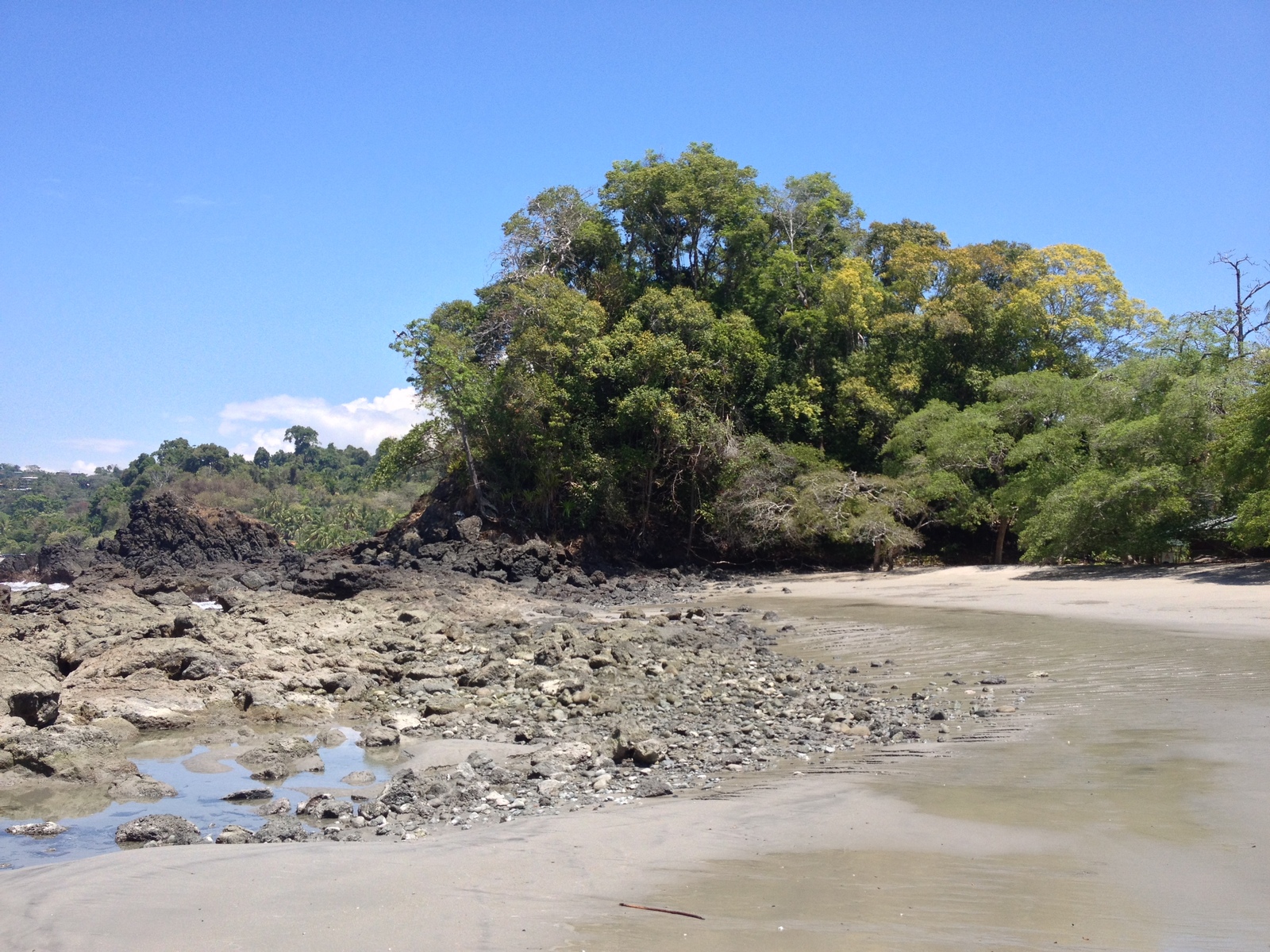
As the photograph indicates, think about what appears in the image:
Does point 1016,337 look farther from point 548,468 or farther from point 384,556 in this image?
point 384,556

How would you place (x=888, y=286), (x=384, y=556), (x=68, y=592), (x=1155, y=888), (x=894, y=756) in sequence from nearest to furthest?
1. (x=1155, y=888)
2. (x=894, y=756)
3. (x=68, y=592)
4. (x=384, y=556)
5. (x=888, y=286)

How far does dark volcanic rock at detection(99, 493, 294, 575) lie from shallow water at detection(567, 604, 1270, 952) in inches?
1108

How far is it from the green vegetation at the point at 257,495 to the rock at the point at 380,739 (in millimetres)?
42007

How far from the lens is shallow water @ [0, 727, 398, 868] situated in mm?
6918

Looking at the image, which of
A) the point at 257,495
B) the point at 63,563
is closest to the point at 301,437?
the point at 257,495

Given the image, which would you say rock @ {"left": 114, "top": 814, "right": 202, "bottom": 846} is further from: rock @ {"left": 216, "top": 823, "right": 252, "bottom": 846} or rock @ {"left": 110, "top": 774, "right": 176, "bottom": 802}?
rock @ {"left": 110, "top": 774, "right": 176, "bottom": 802}

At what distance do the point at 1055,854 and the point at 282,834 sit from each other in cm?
514

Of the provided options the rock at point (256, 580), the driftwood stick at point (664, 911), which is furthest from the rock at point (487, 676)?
the rock at point (256, 580)

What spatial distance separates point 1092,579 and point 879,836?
1691 cm

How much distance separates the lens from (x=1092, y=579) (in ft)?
68.0

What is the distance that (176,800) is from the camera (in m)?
8.12

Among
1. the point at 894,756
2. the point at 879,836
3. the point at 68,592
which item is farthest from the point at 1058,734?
the point at 68,592

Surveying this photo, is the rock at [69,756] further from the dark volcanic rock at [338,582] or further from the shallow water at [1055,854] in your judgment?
the dark volcanic rock at [338,582]

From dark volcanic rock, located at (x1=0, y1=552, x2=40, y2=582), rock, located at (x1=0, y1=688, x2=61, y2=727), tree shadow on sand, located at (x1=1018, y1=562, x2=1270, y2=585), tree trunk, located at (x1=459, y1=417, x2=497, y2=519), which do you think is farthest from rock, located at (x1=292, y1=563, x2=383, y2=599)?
dark volcanic rock, located at (x1=0, y1=552, x2=40, y2=582)
